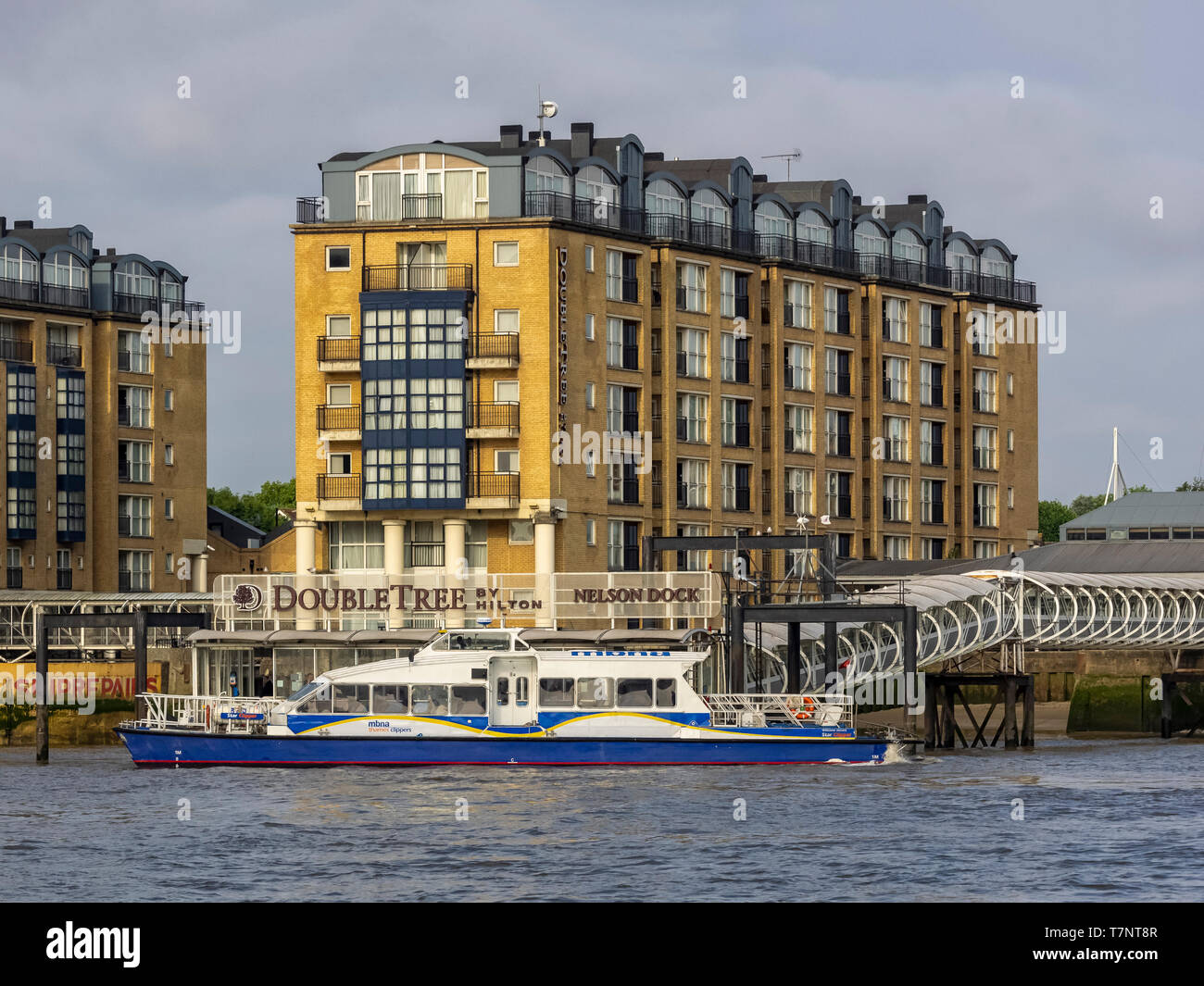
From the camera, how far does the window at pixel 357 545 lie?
349 ft

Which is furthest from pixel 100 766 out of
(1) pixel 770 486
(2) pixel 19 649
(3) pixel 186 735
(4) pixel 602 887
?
(1) pixel 770 486

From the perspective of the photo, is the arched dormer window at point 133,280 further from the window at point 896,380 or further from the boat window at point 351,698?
the boat window at point 351,698

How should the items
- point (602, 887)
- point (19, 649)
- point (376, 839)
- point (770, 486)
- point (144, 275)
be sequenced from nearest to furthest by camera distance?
1. point (602, 887)
2. point (376, 839)
3. point (19, 649)
4. point (770, 486)
5. point (144, 275)

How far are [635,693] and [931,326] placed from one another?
68.6 m

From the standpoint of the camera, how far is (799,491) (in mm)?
121312

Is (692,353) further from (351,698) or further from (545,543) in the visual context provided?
(351,698)

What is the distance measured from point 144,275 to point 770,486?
149ft

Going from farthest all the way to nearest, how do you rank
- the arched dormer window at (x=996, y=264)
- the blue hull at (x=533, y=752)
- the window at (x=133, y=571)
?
the arched dormer window at (x=996, y=264), the window at (x=133, y=571), the blue hull at (x=533, y=752)

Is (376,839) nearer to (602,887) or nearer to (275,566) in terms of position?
(602,887)

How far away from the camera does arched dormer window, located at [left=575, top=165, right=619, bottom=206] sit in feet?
354

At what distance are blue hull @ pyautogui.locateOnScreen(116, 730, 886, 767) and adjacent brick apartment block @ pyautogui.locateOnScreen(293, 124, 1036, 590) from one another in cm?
3594

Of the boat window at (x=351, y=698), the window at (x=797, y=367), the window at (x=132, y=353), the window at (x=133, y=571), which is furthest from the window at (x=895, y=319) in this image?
the boat window at (x=351, y=698)

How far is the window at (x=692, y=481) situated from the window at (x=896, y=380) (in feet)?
57.5
